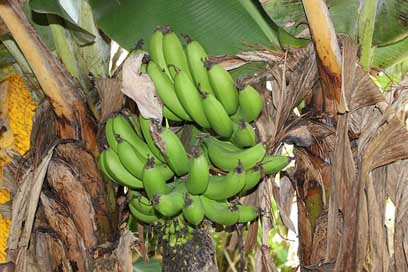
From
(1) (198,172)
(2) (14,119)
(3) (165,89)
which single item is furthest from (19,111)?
(1) (198,172)

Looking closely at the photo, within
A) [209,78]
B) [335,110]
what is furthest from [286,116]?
[209,78]

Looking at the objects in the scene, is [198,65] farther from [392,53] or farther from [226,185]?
[392,53]

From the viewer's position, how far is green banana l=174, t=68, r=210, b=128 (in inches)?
40.1

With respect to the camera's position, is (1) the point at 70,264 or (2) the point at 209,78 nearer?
(2) the point at 209,78

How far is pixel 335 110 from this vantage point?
45.9 inches

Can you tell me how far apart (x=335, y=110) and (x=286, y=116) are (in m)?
0.09

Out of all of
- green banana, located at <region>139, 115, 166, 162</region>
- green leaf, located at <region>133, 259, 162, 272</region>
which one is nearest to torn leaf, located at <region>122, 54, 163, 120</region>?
green banana, located at <region>139, 115, 166, 162</region>

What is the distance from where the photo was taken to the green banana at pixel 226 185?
100cm

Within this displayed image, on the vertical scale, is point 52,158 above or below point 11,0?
below

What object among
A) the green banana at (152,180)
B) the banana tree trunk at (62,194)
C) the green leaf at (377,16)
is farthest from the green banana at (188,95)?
the green leaf at (377,16)

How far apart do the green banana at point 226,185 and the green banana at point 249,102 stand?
112 millimetres

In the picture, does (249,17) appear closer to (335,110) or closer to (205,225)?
(335,110)

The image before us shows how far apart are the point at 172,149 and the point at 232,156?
0.10 metres

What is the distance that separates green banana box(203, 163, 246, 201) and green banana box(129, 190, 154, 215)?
0.33 feet
